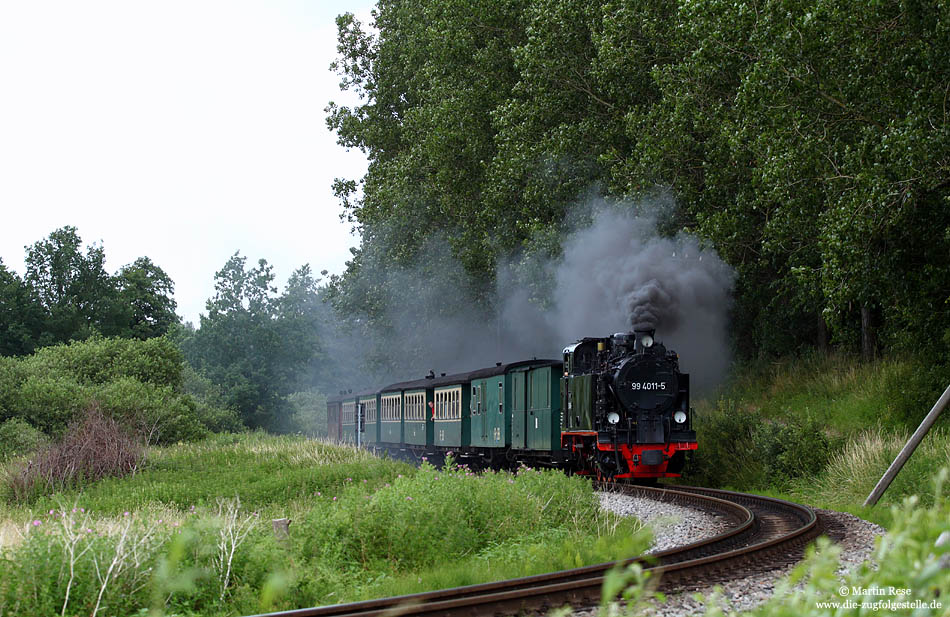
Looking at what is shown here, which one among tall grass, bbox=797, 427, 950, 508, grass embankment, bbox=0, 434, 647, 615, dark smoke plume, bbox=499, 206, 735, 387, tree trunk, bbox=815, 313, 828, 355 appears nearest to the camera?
grass embankment, bbox=0, 434, 647, 615

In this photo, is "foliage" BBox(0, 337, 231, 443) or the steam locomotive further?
"foliage" BBox(0, 337, 231, 443)

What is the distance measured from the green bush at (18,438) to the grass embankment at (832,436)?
17478 millimetres

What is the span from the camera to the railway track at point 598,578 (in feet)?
22.7

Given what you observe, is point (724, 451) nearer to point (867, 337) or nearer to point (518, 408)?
point (518, 408)

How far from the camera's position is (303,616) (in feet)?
22.0

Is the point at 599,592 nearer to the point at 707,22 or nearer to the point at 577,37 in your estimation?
the point at 707,22

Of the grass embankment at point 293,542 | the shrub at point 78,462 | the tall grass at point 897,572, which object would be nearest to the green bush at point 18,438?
the shrub at point 78,462

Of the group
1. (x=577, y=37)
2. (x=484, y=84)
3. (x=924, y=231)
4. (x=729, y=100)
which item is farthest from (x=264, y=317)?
(x=924, y=231)

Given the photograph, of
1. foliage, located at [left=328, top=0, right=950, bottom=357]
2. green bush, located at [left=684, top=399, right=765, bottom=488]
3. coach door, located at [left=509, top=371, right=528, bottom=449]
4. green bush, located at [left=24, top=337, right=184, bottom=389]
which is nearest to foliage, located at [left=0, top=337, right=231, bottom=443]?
green bush, located at [left=24, top=337, right=184, bottom=389]

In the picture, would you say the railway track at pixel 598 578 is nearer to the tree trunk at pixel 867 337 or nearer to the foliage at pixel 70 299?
the tree trunk at pixel 867 337

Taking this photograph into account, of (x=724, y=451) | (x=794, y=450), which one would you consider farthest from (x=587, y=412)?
(x=724, y=451)

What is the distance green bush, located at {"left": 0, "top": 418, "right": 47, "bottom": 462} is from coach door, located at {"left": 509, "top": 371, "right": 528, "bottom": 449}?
12389mm

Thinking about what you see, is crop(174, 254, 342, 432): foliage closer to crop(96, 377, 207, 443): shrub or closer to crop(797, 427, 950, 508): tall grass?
crop(96, 377, 207, 443): shrub

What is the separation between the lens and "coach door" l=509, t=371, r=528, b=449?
21.5 m
